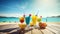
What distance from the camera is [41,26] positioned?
1.85m

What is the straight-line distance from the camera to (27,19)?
180 cm

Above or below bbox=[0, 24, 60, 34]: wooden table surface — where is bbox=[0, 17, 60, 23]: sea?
above

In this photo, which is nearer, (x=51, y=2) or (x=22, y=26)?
(x=22, y=26)

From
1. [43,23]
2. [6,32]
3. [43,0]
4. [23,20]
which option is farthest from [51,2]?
[6,32]

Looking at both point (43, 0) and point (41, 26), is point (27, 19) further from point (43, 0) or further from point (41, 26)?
point (43, 0)

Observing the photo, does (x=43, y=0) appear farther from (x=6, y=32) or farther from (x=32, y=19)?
(x=6, y=32)

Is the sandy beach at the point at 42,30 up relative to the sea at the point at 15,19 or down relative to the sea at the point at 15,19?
down

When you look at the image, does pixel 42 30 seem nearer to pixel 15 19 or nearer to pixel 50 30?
pixel 50 30

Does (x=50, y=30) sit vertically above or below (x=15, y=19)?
below

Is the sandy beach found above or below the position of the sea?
below

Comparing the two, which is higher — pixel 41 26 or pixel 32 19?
pixel 32 19

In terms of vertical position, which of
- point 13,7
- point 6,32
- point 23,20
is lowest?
point 6,32

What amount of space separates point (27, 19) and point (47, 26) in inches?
13.0

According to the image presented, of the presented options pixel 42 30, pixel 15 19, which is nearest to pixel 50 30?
pixel 42 30
